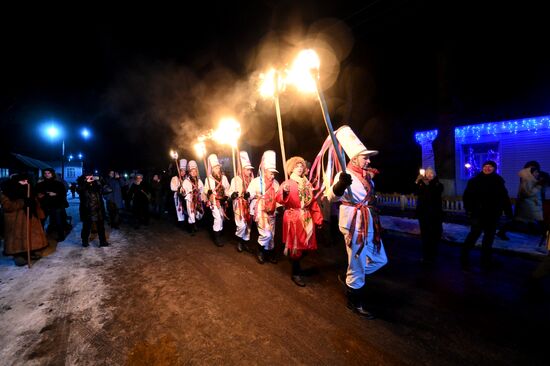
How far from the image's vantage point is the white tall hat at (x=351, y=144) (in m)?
3.42

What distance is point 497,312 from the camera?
10.7 feet

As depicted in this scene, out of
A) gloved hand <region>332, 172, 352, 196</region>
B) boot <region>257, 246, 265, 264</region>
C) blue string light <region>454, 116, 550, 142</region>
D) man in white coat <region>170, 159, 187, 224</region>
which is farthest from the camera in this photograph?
blue string light <region>454, 116, 550, 142</region>

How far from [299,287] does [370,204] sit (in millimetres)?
1762

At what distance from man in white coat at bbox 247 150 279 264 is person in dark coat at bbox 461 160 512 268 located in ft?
11.7

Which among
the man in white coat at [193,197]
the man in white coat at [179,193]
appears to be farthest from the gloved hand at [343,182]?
the man in white coat at [179,193]

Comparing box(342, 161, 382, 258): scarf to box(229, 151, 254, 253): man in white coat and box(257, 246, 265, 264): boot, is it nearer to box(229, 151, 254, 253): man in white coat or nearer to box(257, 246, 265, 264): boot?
box(257, 246, 265, 264): boot

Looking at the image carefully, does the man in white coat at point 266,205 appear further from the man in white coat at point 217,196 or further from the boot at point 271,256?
the man in white coat at point 217,196

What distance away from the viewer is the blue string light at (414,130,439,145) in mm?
13322

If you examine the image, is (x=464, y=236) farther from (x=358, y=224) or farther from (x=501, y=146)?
(x=501, y=146)

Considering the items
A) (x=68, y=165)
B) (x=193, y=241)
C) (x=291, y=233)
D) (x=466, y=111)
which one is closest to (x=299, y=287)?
(x=291, y=233)

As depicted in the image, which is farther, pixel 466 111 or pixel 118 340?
pixel 466 111

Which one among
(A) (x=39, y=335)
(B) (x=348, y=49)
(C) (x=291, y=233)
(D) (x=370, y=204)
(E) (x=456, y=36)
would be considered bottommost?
(A) (x=39, y=335)

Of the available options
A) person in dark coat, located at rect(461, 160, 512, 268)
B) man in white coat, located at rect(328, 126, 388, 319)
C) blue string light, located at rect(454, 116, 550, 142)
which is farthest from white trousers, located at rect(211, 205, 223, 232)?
blue string light, located at rect(454, 116, 550, 142)

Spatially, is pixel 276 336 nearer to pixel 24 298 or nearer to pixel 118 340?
pixel 118 340
